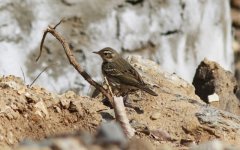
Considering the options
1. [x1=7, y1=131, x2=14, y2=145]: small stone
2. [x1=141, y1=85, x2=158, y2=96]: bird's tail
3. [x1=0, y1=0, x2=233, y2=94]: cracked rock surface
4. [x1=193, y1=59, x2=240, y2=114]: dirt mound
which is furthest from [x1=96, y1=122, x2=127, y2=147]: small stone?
[x1=0, y1=0, x2=233, y2=94]: cracked rock surface

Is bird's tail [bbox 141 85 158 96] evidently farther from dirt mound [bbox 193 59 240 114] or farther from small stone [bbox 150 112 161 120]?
dirt mound [bbox 193 59 240 114]

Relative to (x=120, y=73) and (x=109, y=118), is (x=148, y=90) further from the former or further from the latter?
(x=120, y=73)

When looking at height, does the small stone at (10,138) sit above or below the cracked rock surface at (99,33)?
below

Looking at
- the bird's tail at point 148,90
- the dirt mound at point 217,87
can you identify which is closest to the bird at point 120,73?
the bird's tail at point 148,90

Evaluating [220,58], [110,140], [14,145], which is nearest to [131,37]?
[220,58]

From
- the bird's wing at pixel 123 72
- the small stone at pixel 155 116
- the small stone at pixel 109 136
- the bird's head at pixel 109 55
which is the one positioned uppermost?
the small stone at pixel 109 136

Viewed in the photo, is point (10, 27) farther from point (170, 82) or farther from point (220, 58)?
point (220, 58)

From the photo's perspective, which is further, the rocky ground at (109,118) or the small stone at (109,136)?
the rocky ground at (109,118)

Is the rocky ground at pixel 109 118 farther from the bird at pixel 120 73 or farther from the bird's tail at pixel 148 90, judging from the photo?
the bird at pixel 120 73
